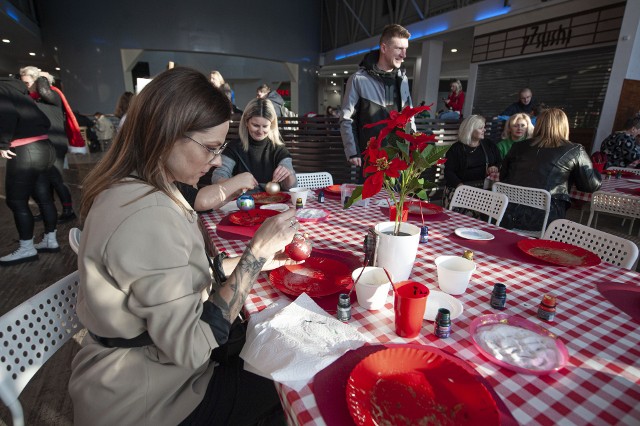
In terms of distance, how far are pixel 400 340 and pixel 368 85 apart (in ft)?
8.45

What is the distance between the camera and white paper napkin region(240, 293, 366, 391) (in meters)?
0.76

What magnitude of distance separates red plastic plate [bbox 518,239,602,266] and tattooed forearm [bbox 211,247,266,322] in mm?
1106

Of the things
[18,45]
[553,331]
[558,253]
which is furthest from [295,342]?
[18,45]

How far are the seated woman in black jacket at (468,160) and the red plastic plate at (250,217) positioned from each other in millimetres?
2267

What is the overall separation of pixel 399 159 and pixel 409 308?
0.41 metres

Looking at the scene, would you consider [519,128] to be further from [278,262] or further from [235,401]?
[235,401]

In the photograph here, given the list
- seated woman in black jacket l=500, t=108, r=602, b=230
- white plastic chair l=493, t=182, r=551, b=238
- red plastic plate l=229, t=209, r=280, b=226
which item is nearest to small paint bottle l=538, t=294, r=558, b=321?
red plastic plate l=229, t=209, r=280, b=226

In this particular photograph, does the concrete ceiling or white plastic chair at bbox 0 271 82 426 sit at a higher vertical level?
the concrete ceiling

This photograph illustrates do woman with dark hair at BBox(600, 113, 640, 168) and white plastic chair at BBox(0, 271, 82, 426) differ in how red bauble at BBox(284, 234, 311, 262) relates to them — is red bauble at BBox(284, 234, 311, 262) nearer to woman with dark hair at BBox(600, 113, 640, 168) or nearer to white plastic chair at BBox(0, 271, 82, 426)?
white plastic chair at BBox(0, 271, 82, 426)

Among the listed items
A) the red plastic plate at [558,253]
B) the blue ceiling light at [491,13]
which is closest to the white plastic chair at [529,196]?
the red plastic plate at [558,253]

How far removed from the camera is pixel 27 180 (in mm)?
3016

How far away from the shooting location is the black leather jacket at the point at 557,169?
251 cm

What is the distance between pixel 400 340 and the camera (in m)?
0.88

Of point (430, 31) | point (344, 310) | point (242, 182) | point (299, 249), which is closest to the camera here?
point (344, 310)
